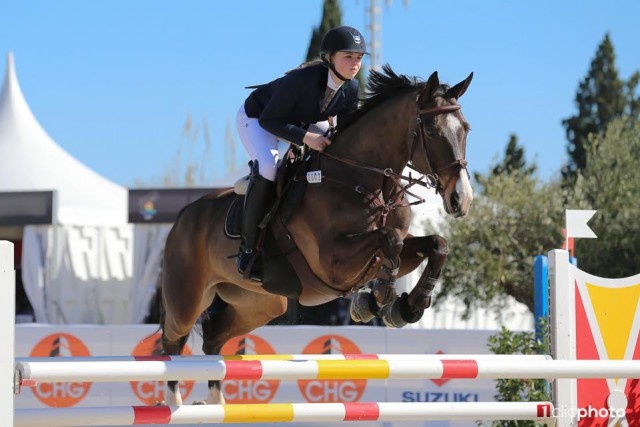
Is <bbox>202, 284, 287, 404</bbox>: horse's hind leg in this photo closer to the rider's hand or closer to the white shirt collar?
the rider's hand

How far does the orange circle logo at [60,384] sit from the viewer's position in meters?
8.83

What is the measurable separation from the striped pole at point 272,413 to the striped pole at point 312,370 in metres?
0.15

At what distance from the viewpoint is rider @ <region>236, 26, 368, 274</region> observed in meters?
4.80

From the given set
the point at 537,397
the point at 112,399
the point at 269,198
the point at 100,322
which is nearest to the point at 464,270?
the point at 100,322

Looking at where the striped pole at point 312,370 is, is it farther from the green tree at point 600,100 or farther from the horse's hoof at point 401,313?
the green tree at point 600,100

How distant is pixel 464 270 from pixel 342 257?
403 inches

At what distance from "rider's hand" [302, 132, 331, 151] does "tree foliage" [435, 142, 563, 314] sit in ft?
31.9

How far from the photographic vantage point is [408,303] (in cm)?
461

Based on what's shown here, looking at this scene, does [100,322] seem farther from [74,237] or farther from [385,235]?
[385,235]

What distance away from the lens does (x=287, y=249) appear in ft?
16.6

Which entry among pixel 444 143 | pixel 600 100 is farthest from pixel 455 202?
pixel 600 100

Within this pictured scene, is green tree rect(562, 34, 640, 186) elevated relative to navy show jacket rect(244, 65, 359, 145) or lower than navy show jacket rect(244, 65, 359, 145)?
elevated

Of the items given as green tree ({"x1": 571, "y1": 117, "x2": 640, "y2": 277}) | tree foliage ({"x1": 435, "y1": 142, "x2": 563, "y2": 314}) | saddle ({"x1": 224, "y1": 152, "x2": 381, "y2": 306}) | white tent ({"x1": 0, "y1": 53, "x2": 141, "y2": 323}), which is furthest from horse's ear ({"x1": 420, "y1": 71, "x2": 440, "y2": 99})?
white tent ({"x1": 0, "y1": 53, "x2": 141, "y2": 323})

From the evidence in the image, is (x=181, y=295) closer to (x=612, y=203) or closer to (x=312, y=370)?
(x=312, y=370)
